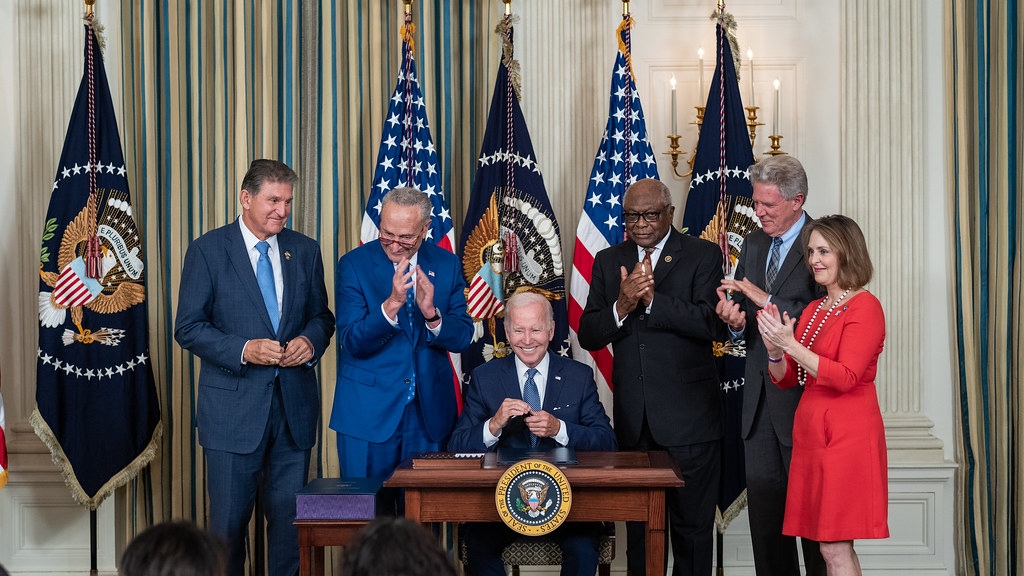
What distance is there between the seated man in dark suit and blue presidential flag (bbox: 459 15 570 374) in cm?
114

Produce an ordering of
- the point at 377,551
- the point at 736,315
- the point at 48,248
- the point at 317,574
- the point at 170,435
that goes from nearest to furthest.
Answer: the point at 377,551
the point at 317,574
the point at 736,315
the point at 48,248
the point at 170,435

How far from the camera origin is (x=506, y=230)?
202 inches

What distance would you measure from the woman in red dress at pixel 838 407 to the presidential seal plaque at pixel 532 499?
2.93 feet

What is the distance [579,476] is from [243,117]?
120 inches

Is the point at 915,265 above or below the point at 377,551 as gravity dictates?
above

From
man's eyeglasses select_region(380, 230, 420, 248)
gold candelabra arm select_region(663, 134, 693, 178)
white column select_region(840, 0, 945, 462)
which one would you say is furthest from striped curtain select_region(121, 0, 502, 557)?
white column select_region(840, 0, 945, 462)

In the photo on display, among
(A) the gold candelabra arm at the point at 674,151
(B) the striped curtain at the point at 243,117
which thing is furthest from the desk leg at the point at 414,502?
(A) the gold candelabra arm at the point at 674,151

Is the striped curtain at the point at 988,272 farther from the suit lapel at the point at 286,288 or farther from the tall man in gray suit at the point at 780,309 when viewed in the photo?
the suit lapel at the point at 286,288

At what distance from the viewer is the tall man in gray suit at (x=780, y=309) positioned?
3.94m

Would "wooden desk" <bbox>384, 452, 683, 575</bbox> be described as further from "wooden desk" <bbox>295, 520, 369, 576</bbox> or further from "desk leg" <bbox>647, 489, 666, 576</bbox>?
"wooden desk" <bbox>295, 520, 369, 576</bbox>

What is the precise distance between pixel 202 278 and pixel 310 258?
44cm

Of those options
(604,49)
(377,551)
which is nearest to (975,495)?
(604,49)

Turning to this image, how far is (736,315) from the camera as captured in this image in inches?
156

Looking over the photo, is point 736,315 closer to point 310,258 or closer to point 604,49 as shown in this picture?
point 310,258
